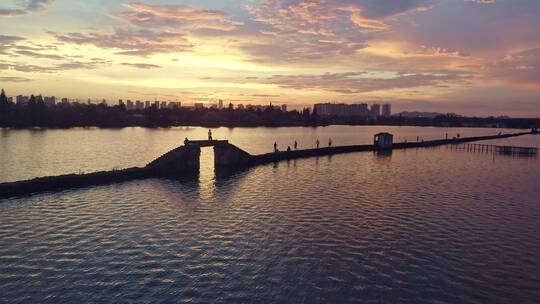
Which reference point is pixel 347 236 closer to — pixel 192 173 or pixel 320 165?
pixel 192 173

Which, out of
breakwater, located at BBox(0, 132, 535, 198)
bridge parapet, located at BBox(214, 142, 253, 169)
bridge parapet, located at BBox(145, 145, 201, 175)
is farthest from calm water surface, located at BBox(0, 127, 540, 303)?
bridge parapet, located at BBox(214, 142, 253, 169)

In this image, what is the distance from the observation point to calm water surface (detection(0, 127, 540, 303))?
20672 millimetres

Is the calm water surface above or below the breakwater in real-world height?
below

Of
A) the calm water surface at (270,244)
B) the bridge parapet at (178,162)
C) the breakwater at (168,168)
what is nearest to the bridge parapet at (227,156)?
the breakwater at (168,168)

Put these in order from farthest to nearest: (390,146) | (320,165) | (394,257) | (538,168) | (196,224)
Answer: (390,146) → (538,168) → (320,165) → (196,224) → (394,257)

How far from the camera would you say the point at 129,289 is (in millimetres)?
20094

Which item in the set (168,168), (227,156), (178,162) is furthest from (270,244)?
(227,156)

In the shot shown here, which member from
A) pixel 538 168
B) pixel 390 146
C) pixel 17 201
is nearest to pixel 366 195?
pixel 17 201

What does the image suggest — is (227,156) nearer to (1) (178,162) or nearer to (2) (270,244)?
(1) (178,162)

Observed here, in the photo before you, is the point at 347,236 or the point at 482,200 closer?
the point at 347,236

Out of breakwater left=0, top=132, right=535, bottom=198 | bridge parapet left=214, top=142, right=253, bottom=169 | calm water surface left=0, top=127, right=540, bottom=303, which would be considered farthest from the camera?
bridge parapet left=214, top=142, right=253, bottom=169

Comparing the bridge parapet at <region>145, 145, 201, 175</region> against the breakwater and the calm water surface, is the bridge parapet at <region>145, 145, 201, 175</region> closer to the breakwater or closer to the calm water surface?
the breakwater

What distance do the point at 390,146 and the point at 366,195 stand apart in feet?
235

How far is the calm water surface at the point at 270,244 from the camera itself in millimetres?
20672
